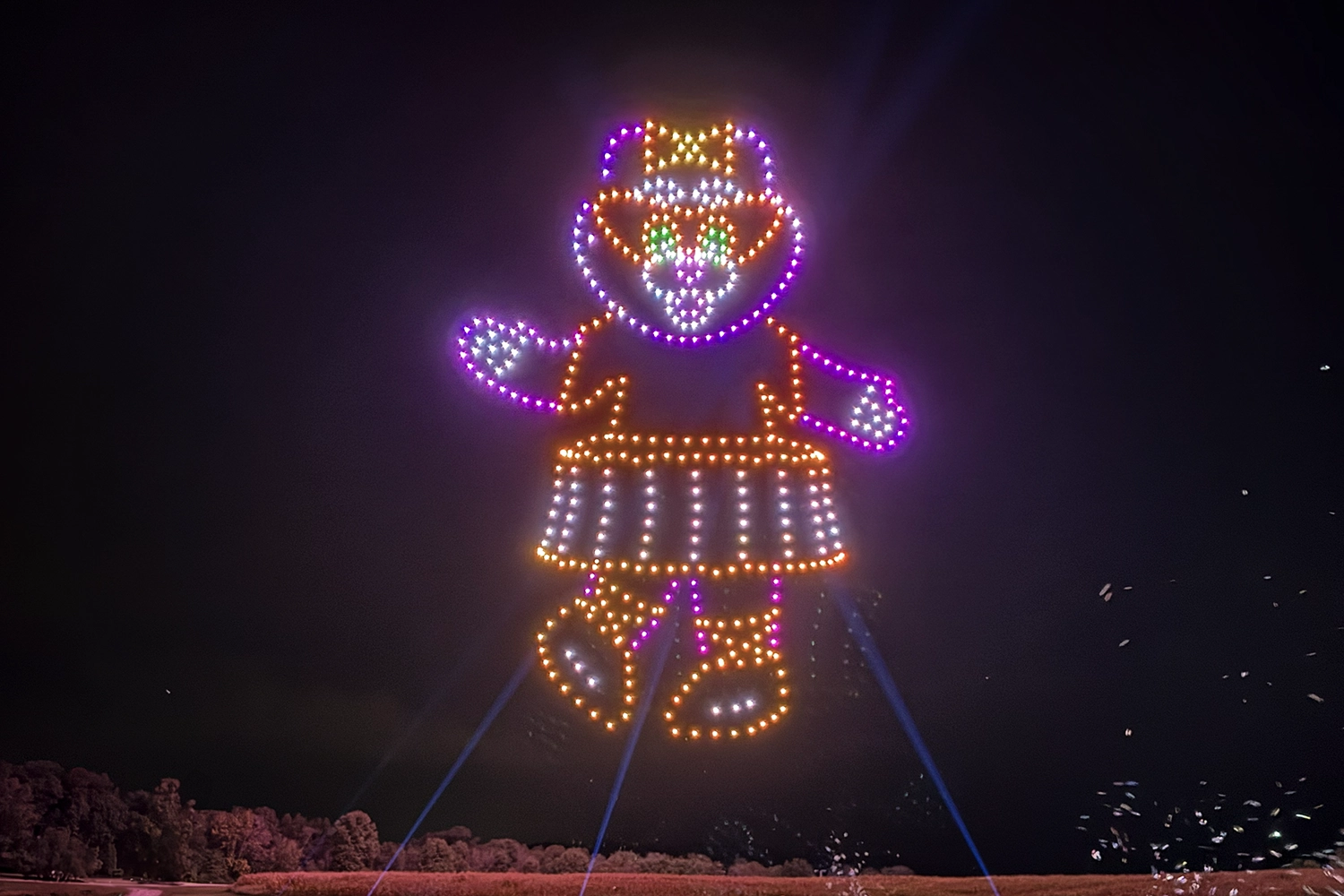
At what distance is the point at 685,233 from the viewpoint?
3.59 meters

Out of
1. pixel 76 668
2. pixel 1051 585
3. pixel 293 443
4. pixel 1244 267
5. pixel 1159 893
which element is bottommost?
pixel 76 668

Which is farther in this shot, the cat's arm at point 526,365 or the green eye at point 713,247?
the green eye at point 713,247

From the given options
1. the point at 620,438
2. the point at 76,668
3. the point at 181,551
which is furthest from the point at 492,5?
the point at 76,668

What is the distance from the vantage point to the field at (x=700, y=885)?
3355 millimetres

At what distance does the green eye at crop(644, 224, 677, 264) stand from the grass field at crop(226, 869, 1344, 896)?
2.09 meters

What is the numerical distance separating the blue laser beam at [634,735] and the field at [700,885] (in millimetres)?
141

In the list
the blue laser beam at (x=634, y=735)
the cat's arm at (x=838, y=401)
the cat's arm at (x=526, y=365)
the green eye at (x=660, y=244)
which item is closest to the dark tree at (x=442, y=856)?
the blue laser beam at (x=634, y=735)

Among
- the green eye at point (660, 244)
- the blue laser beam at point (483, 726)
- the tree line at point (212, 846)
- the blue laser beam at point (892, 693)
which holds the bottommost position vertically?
the tree line at point (212, 846)

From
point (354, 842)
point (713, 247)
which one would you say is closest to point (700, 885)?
point (354, 842)

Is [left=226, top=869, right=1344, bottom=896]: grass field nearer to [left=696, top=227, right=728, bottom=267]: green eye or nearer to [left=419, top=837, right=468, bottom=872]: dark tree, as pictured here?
[left=419, top=837, right=468, bottom=872]: dark tree

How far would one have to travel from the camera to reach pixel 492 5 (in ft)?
13.0

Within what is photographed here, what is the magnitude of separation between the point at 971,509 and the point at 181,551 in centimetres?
291

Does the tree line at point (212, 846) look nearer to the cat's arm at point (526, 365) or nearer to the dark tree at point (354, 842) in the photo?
the dark tree at point (354, 842)

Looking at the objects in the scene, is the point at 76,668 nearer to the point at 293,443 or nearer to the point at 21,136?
the point at 293,443
